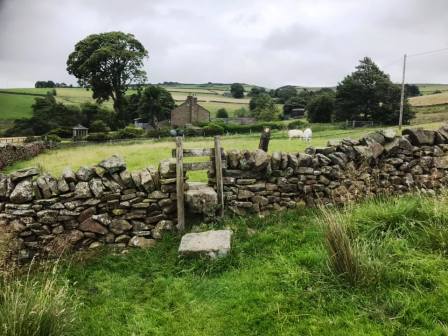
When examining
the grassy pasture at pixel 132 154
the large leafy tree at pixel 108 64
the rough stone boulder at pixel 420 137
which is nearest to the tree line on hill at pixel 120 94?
the large leafy tree at pixel 108 64

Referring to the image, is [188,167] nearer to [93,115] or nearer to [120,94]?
[120,94]

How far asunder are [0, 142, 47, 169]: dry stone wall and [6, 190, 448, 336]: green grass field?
671 inches

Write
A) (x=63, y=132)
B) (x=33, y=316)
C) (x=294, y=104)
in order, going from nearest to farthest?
(x=33, y=316) → (x=63, y=132) → (x=294, y=104)

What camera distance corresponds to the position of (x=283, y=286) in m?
4.71

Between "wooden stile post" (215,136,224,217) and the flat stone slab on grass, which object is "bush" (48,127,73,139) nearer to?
"wooden stile post" (215,136,224,217)

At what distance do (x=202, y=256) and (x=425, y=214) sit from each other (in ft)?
11.2

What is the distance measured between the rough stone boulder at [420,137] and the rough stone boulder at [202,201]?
484cm

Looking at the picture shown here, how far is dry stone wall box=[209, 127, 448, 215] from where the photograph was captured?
751 centimetres

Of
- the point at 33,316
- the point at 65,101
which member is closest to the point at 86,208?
the point at 33,316

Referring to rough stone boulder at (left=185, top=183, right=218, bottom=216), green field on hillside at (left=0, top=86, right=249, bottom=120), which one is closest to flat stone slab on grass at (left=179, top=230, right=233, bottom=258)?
rough stone boulder at (left=185, top=183, right=218, bottom=216)

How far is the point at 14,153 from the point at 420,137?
72.9ft

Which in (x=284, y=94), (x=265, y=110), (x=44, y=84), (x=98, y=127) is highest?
(x=44, y=84)

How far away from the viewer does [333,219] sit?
4828 mm

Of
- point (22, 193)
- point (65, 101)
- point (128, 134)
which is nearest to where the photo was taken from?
point (22, 193)
